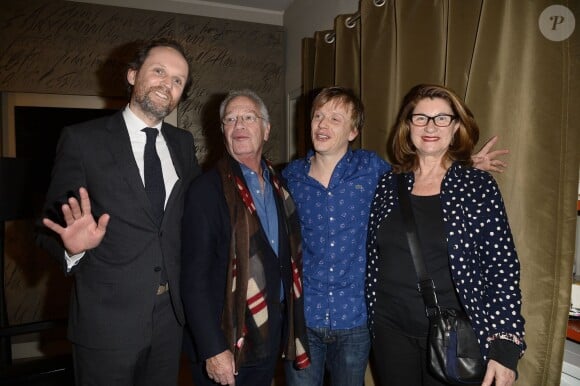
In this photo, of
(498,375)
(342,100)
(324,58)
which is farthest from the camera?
(324,58)

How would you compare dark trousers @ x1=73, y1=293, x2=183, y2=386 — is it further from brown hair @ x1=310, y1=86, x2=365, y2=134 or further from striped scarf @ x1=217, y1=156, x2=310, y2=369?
brown hair @ x1=310, y1=86, x2=365, y2=134

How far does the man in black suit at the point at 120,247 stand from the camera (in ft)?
3.82

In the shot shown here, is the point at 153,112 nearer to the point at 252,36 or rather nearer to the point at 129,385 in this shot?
the point at 129,385

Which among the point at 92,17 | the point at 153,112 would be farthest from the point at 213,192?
the point at 92,17

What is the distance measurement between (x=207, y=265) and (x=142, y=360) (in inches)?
16.5

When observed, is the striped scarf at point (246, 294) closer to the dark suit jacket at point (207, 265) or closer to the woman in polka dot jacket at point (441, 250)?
the dark suit jacket at point (207, 265)

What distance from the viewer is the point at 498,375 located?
105cm

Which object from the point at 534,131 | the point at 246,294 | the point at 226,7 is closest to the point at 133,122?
the point at 246,294

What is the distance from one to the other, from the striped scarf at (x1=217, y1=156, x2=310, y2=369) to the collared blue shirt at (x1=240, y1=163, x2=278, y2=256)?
0.06 metres

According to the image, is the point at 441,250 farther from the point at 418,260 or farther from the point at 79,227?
the point at 79,227

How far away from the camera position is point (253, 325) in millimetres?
1245

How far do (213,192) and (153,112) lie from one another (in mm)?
378

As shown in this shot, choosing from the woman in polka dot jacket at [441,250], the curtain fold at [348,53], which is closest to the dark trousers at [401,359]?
the woman in polka dot jacket at [441,250]

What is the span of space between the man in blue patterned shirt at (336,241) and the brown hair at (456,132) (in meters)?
0.10
